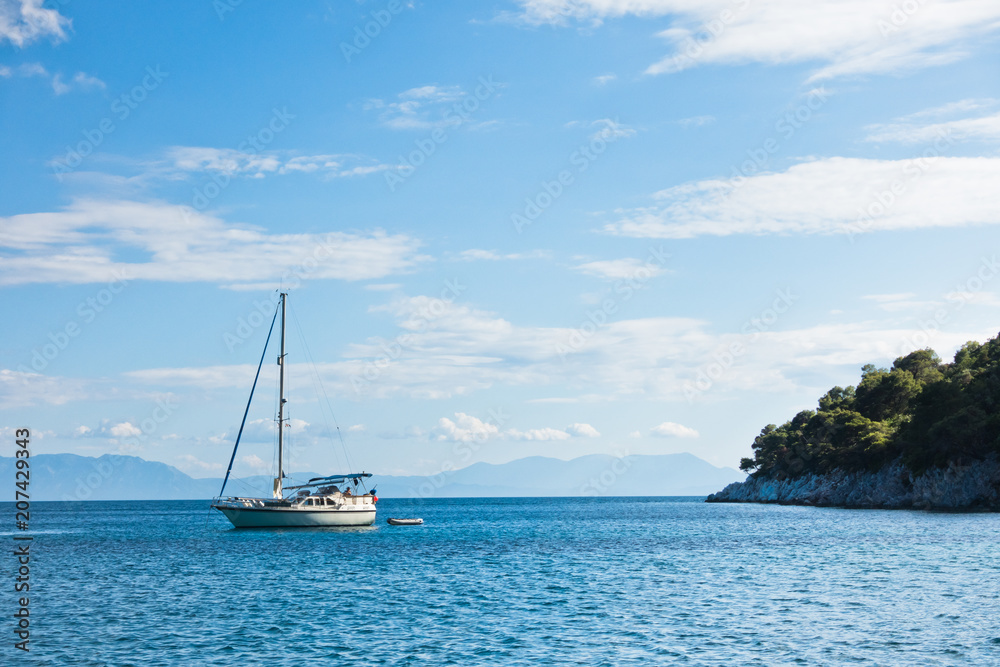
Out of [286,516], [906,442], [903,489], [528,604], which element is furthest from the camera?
[903,489]

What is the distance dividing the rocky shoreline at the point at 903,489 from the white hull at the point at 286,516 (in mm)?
62763

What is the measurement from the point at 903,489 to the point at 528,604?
85.2m

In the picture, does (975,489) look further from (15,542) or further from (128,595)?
(15,542)

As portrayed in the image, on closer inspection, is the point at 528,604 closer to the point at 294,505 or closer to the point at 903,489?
the point at 294,505

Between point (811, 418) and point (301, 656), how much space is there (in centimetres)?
14807

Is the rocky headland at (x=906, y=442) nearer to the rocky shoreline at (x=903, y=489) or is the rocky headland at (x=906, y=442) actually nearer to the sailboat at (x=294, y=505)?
the rocky shoreline at (x=903, y=489)

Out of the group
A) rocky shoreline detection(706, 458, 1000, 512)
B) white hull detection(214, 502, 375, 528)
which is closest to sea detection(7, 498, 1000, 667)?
white hull detection(214, 502, 375, 528)

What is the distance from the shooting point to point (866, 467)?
115m

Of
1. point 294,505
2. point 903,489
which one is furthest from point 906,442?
point 294,505

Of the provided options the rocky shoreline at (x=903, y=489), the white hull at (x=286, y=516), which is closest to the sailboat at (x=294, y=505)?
the white hull at (x=286, y=516)

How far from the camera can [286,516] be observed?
74625 millimetres

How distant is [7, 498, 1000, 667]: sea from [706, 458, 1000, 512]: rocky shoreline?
27748mm

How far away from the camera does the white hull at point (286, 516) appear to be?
244ft

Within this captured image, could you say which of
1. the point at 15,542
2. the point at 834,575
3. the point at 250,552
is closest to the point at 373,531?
the point at 250,552
